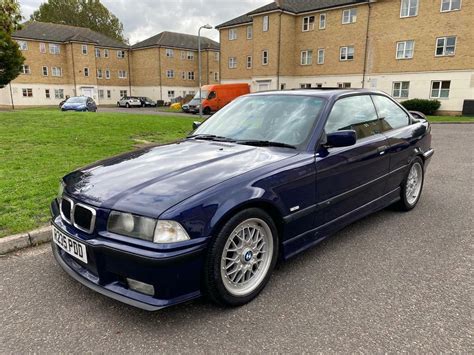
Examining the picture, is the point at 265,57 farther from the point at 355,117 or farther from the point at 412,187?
the point at 355,117

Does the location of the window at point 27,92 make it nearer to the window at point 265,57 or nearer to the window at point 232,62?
the window at point 232,62

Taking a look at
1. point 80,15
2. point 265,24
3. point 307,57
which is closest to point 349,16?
point 307,57

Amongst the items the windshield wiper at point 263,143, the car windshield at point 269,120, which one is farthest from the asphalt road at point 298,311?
the car windshield at point 269,120

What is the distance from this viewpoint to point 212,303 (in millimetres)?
2742

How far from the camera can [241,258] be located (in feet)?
9.04

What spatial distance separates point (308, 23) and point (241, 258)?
3632 centimetres

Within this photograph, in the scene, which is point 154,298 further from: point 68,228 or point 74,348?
point 68,228

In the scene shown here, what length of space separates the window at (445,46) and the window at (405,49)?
1847 mm

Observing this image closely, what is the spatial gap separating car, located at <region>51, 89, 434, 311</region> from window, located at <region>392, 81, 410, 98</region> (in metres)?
28.7

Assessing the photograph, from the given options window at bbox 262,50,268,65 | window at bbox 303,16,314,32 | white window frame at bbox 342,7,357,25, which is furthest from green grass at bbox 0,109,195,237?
window at bbox 303,16,314,32

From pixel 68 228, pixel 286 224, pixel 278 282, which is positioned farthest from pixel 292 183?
pixel 68 228

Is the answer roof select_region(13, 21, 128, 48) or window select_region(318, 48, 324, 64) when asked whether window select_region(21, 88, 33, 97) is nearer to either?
roof select_region(13, 21, 128, 48)

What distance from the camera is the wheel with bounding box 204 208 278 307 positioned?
2.52 m

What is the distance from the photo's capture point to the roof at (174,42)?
176 ft
